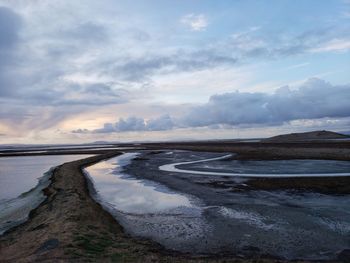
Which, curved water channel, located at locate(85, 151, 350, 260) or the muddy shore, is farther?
curved water channel, located at locate(85, 151, 350, 260)

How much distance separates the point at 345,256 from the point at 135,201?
13.5 m

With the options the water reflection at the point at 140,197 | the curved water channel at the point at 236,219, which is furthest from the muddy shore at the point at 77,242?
the water reflection at the point at 140,197

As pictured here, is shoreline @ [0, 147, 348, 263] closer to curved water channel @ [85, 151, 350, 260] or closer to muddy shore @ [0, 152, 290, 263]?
muddy shore @ [0, 152, 290, 263]

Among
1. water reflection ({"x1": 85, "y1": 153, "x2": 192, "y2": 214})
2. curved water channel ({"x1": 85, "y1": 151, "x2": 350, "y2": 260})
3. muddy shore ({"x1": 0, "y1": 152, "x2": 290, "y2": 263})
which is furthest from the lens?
water reflection ({"x1": 85, "y1": 153, "x2": 192, "y2": 214})

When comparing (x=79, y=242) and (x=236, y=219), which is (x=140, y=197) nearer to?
(x=236, y=219)

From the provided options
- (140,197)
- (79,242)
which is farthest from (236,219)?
(140,197)

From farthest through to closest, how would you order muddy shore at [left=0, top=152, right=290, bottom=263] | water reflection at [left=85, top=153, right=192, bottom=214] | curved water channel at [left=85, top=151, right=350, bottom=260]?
water reflection at [left=85, top=153, right=192, bottom=214] < curved water channel at [left=85, top=151, right=350, bottom=260] < muddy shore at [left=0, top=152, right=290, bottom=263]

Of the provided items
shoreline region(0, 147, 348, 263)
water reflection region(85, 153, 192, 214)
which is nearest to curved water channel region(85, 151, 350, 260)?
water reflection region(85, 153, 192, 214)

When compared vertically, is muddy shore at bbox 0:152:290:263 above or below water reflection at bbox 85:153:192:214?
above

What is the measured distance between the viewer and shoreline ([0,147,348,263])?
33.7 ft

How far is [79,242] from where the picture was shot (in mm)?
11656

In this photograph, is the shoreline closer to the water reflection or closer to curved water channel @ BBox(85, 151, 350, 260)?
curved water channel @ BBox(85, 151, 350, 260)

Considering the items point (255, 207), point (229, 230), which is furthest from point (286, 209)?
point (229, 230)

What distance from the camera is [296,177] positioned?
Result: 2906cm
